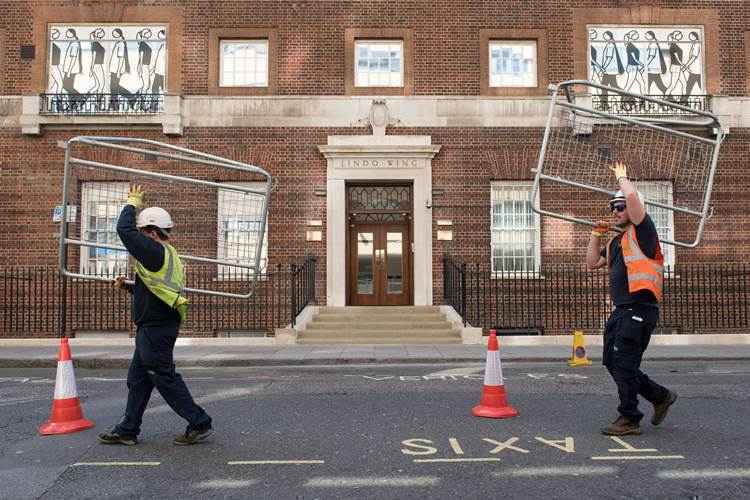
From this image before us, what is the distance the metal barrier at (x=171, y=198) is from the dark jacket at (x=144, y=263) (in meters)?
0.65

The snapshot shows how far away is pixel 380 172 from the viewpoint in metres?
15.4

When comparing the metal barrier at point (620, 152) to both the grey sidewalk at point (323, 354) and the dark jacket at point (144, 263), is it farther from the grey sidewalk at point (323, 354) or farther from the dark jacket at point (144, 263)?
the grey sidewalk at point (323, 354)

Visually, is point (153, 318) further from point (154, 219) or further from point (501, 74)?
point (501, 74)

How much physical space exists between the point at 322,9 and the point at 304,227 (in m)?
5.53

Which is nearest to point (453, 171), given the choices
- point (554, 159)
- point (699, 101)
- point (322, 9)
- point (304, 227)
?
point (304, 227)

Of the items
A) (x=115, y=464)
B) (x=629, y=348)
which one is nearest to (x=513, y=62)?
(x=629, y=348)

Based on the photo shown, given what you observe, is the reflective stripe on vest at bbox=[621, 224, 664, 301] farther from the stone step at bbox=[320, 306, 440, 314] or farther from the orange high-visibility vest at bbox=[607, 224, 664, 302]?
the stone step at bbox=[320, 306, 440, 314]

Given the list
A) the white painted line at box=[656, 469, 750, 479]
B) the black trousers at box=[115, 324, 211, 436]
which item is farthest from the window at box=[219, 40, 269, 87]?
the white painted line at box=[656, 469, 750, 479]

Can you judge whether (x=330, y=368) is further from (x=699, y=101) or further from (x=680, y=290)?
(x=699, y=101)

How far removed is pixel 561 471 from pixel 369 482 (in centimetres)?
127

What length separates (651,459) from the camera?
4348 millimetres

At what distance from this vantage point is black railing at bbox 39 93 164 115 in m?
15.3

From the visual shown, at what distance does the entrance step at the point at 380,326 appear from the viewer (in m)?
13.1

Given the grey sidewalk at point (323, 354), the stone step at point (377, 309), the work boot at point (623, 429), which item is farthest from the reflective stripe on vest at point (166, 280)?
the stone step at point (377, 309)
